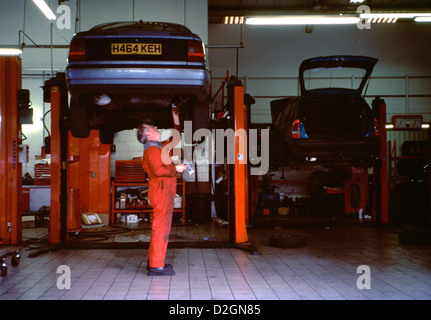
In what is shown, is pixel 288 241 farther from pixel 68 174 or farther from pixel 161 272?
pixel 68 174

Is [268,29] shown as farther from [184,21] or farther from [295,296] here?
[295,296]

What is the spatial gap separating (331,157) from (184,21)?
5.24 m

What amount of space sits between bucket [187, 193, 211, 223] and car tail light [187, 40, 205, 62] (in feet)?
15.9

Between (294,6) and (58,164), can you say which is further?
(294,6)

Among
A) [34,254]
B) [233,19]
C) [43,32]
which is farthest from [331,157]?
[43,32]

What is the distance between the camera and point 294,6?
37.3 feet

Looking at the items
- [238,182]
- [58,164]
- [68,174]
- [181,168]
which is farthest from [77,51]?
[238,182]

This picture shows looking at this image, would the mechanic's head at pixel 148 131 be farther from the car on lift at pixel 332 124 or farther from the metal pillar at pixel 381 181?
the metal pillar at pixel 381 181

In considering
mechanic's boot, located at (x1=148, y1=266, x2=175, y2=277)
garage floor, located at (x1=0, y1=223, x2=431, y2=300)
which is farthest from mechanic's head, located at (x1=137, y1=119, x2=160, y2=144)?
garage floor, located at (x1=0, y1=223, x2=431, y2=300)

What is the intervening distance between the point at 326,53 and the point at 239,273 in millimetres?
9053

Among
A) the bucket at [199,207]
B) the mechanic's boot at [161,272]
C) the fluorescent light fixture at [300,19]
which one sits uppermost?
the fluorescent light fixture at [300,19]

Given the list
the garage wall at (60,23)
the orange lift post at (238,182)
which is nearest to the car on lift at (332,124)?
the orange lift post at (238,182)

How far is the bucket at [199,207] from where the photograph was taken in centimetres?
830

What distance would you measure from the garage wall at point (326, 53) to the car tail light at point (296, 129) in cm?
471
